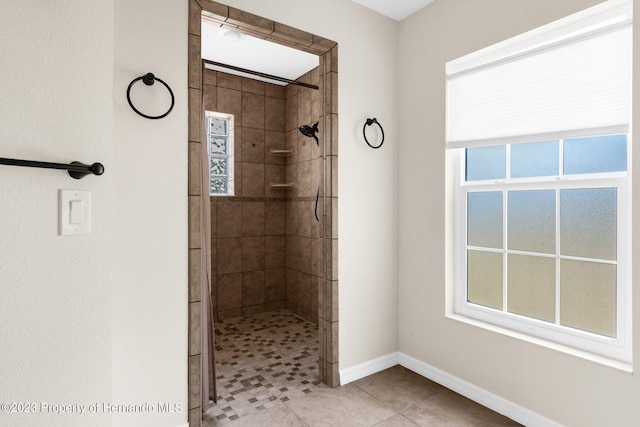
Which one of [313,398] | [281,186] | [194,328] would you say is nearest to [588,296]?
[313,398]

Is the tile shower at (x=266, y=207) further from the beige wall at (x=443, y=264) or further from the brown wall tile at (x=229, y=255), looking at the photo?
the beige wall at (x=443, y=264)

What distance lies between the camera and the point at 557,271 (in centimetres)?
190

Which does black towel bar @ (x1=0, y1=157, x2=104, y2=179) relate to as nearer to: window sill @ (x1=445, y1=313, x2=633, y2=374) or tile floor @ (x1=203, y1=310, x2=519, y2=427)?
tile floor @ (x1=203, y1=310, x2=519, y2=427)

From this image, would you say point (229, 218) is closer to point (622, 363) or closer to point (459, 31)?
point (459, 31)

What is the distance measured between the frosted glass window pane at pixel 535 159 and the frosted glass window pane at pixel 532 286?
1.59 ft

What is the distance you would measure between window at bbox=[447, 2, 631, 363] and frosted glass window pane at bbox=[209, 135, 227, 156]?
2.45 meters

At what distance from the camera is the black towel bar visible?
2.75ft

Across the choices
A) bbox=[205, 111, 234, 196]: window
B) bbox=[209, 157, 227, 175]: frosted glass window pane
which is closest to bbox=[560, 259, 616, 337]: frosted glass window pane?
bbox=[205, 111, 234, 196]: window

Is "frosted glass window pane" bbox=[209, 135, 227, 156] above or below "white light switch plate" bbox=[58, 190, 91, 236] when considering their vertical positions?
above

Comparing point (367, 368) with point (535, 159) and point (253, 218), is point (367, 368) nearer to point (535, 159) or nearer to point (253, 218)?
point (535, 159)

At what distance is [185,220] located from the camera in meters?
1.79

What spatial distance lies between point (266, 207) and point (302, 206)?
45 centimetres

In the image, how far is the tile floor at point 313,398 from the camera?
1958 mm

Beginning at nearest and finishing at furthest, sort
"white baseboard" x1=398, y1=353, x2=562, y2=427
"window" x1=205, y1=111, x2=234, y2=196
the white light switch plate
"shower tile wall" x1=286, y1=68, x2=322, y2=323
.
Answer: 1. the white light switch plate
2. "white baseboard" x1=398, y1=353, x2=562, y2=427
3. "shower tile wall" x1=286, y1=68, x2=322, y2=323
4. "window" x1=205, y1=111, x2=234, y2=196
